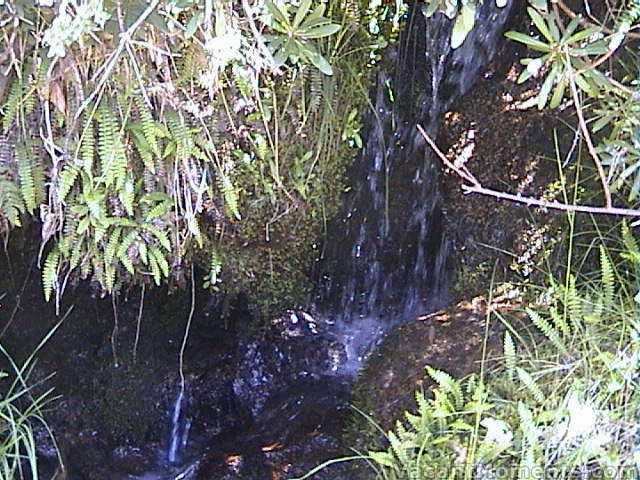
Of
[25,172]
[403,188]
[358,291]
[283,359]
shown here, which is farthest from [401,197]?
[25,172]

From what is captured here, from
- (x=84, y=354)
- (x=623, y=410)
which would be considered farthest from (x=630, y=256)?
(x=84, y=354)

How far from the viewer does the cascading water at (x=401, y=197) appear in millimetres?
2984

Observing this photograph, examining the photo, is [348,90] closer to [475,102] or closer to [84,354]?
[475,102]

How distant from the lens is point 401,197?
3.26 meters

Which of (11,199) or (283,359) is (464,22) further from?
(283,359)

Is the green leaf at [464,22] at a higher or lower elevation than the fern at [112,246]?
higher

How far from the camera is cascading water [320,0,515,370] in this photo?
2984 mm

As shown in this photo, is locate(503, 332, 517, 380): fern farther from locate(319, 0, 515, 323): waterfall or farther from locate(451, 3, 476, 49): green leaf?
locate(319, 0, 515, 323): waterfall

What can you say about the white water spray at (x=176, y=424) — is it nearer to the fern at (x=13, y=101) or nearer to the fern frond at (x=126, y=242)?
the fern frond at (x=126, y=242)

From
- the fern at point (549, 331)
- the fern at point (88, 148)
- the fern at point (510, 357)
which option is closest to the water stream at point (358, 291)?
the fern at point (510, 357)

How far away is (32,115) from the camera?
1.96 metres

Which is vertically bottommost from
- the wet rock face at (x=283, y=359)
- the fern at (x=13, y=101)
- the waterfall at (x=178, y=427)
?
the waterfall at (x=178, y=427)

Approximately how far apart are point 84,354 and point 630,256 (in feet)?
7.33

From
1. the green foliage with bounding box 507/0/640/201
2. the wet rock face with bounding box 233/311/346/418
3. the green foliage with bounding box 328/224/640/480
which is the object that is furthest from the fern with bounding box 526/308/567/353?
the wet rock face with bounding box 233/311/346/418
